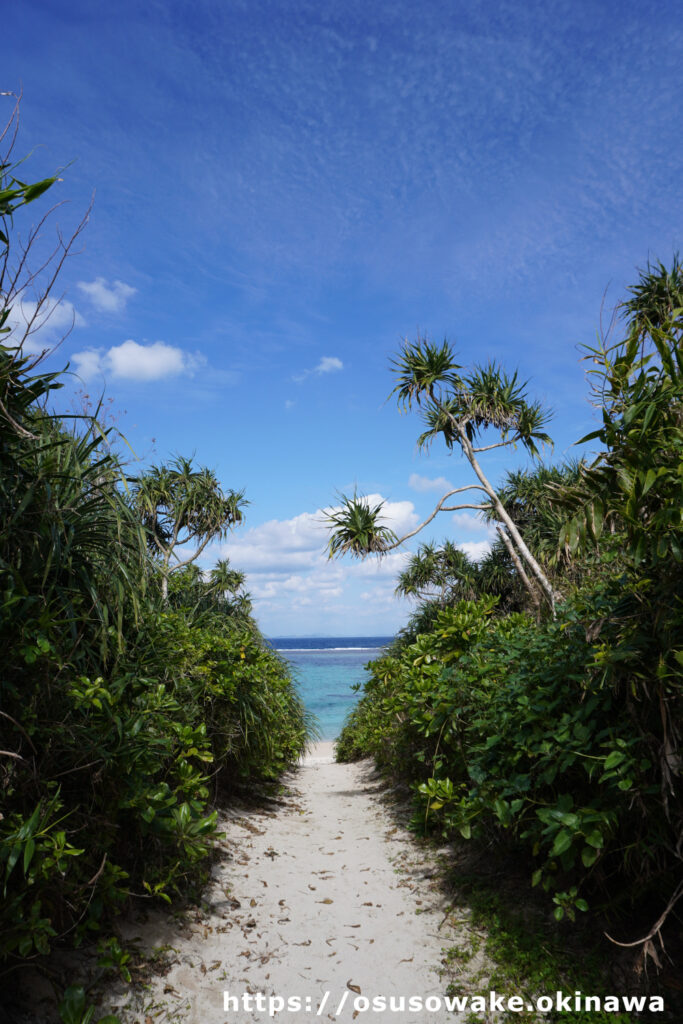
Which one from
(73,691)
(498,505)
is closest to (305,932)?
(73,691)

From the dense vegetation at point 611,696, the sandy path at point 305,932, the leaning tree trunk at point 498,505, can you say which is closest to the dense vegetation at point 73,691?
the sandy path at point 305,932

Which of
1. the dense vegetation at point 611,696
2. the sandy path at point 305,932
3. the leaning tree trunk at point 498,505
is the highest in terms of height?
the leaning tree trunk at point 498,505

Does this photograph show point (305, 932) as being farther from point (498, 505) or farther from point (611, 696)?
point (498, 505)

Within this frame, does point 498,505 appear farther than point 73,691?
Yes

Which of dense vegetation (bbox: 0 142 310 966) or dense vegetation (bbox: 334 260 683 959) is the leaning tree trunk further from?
dense vegetation (bbox: 0 142 310 966)

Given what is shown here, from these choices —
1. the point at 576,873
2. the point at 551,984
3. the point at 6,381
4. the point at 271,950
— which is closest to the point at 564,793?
the point at 576,873

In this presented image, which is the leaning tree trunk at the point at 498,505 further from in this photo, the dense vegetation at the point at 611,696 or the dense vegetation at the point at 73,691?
the dense vegetation at the point at 73,691

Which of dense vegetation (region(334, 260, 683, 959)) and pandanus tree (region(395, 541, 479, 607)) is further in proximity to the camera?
pandanus tree (region(395, 541, 479, 607))

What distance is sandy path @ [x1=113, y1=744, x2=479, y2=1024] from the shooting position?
3.14m

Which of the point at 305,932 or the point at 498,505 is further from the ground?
the point at 498,505

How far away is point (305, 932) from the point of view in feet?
13.0

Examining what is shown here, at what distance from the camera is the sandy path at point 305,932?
3.14m

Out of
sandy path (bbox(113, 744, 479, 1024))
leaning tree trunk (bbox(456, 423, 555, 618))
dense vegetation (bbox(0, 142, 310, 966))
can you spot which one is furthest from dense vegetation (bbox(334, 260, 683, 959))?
leaning tree trunk (bbox(456, 423, 555, 618))

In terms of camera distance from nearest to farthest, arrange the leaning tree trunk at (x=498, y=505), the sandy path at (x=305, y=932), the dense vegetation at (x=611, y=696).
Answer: the dense vegetation at (x=611, y=696), the sandy path at (x=305, y=932), the leaning tree trunk at (x=498, y=505)
